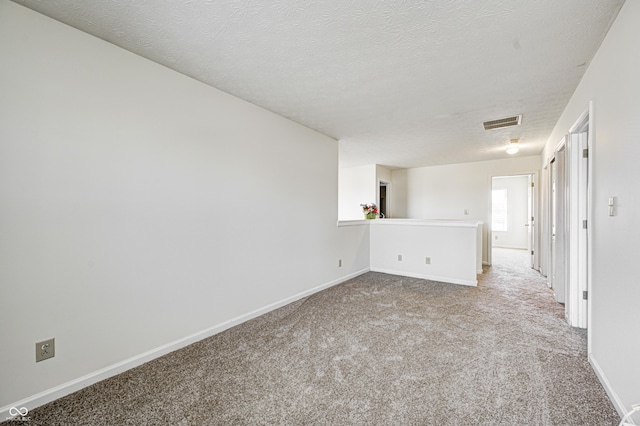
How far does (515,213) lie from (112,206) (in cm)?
1024

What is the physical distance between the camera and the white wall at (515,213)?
861 centimetres

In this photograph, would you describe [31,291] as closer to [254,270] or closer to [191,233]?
[191,233]

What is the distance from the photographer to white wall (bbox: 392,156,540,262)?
5902 millimetres

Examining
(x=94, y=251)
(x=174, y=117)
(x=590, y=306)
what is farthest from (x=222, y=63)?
(x=590, y=306)

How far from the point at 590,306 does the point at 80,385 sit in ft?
11.9

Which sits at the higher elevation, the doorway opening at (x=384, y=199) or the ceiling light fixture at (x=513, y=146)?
the ceiling light fixture at (x=513, y=146)

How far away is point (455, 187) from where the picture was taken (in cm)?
650

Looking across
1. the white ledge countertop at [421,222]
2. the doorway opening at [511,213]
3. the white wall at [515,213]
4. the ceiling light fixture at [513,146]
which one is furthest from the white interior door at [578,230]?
the white wall at [515,213]

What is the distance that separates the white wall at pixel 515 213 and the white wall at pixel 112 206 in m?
8.60

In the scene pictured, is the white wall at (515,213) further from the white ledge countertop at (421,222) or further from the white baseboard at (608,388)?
the white baseboard at (608,388)

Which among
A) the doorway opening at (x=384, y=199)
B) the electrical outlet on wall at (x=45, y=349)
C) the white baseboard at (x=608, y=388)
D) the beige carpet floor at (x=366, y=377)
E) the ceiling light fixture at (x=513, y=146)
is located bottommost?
the beige carpet floor at (x=366, y=377)

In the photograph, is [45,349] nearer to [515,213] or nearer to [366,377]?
[366,377]

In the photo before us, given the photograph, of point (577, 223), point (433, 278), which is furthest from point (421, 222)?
point (577, 223)

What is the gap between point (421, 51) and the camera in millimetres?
2043
